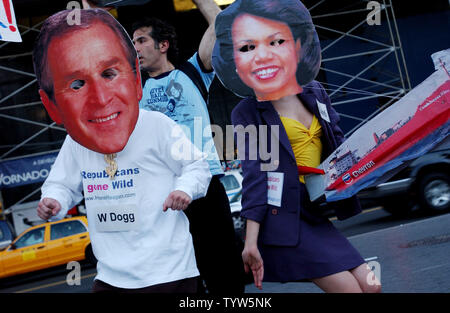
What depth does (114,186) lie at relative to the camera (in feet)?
6.98

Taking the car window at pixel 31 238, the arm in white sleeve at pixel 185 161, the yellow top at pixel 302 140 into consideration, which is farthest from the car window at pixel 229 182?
the car window at pixel 31 238

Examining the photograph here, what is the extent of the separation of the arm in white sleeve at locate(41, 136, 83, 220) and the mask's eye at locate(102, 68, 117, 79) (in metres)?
0.32

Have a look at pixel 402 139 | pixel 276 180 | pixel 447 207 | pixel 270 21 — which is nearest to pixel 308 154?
pixel 276 180

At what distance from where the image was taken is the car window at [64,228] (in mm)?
8953

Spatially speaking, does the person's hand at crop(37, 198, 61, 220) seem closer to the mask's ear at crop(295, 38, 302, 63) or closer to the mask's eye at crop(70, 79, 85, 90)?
the mask's eye at crop(70, 79, 85, 90)

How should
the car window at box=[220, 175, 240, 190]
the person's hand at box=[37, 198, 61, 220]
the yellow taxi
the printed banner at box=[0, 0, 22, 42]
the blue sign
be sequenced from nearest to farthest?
the person's hand at box=[37, 198, 61, 220] → the printed banner at box=[0, 0, 22, 42] → the car window at box=[220, 175, 240, 190] → the blue sign → the yellow taxi

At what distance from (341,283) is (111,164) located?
1.00 metres

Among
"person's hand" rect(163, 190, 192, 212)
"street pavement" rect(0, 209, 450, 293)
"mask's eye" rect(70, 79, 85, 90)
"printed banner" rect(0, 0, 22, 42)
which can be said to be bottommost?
"street pavement" rect(0, 209, 450, 293)

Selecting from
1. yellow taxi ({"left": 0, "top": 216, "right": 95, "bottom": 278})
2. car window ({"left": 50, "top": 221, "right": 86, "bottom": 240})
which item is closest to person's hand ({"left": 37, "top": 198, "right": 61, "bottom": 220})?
yellow taxi ({"left": 0, "top": 216, "right": 95, "bottom": 278})

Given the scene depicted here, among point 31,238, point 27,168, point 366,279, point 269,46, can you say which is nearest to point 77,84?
point 269,46

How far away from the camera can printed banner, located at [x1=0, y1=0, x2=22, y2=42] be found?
231 centimetres

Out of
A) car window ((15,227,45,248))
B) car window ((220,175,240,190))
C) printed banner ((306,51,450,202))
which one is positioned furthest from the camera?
car window ((15,227,45,248))

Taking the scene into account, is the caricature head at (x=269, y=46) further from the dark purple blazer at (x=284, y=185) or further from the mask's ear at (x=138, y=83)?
the mask's ear at (x=138, y=83)
